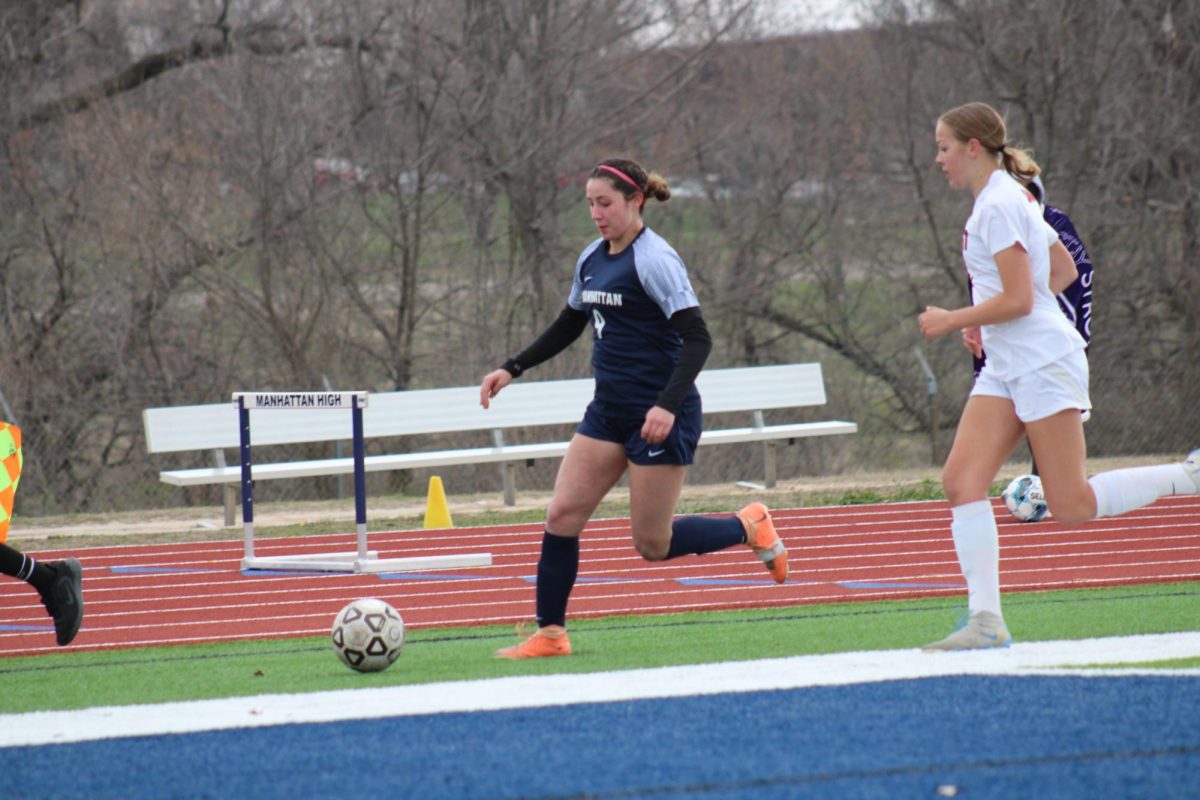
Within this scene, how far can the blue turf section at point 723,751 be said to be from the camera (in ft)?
12.8

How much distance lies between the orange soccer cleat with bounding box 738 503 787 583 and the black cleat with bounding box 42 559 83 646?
3.09 m

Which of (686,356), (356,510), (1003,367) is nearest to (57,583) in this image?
(356,510)

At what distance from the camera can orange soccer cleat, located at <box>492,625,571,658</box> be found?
6.45m

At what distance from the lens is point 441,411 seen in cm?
1545

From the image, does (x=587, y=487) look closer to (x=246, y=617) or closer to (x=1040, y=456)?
(x=1040, y=456)

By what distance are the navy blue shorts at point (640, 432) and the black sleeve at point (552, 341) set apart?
538mm

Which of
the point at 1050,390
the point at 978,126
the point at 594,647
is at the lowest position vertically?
the point at 594,647

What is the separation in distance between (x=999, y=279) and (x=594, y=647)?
7.68ft

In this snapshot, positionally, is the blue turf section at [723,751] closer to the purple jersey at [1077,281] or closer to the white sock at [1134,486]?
the white sock at [1134,486]

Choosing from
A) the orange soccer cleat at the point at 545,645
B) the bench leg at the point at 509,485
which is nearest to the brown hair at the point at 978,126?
the orange soccer cleat at the point at 545,645

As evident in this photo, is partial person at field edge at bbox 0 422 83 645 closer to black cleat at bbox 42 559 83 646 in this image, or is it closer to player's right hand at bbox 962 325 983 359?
black cleat at bbox 42 559 83 646

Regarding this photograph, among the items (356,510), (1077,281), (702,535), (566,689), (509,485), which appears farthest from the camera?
(509,485)

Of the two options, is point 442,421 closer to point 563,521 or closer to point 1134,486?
point 563,521

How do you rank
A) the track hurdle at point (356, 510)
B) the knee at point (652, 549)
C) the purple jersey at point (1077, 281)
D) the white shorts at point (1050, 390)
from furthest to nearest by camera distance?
the track hurdle at point (356, 510) < the purple jersey at point (1077, 281) < the knee at point (652, 549) < the white shorts at point (1050, 390)
